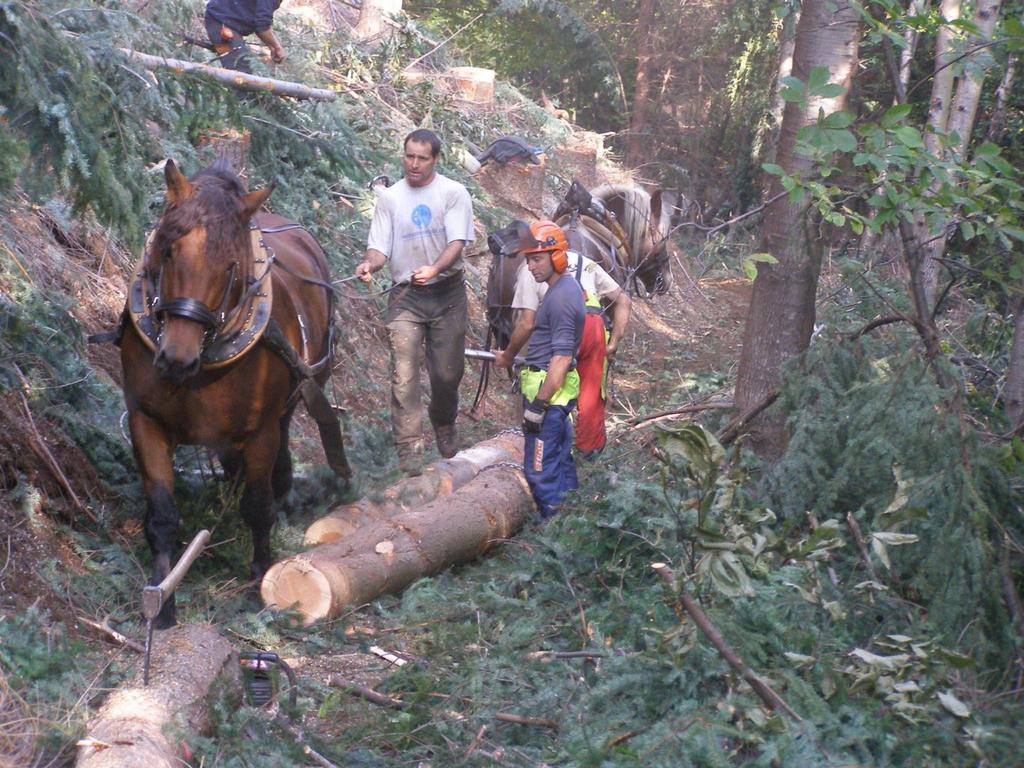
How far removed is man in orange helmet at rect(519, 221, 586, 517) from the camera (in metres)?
6.86

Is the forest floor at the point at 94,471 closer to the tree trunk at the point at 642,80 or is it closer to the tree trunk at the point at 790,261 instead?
the tree trunk at the point at 790,261

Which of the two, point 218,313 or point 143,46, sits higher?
point 143,46

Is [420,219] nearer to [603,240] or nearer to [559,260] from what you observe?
[559,260]

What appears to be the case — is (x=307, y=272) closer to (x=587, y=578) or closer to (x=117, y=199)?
(x=117, y=199)

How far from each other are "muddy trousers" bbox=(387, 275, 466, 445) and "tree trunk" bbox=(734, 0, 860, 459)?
2197 mm

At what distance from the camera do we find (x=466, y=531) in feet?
21.1

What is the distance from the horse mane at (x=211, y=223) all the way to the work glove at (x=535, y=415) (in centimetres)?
216

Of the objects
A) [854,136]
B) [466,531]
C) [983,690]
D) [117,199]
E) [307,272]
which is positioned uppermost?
[854,136]

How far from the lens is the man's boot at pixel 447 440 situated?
8.20 metres

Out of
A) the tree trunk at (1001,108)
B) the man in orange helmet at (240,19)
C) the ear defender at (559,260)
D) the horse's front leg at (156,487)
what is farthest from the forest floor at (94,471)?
the tree trunk at (1001,108)

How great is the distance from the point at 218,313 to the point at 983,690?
333cm

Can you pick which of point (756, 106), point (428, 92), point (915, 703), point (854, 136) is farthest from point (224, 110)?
point (756, 106)

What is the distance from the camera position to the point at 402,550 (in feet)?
19.7

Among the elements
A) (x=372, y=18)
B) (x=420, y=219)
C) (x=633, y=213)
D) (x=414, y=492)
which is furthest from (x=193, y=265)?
(x=372, y=18)
